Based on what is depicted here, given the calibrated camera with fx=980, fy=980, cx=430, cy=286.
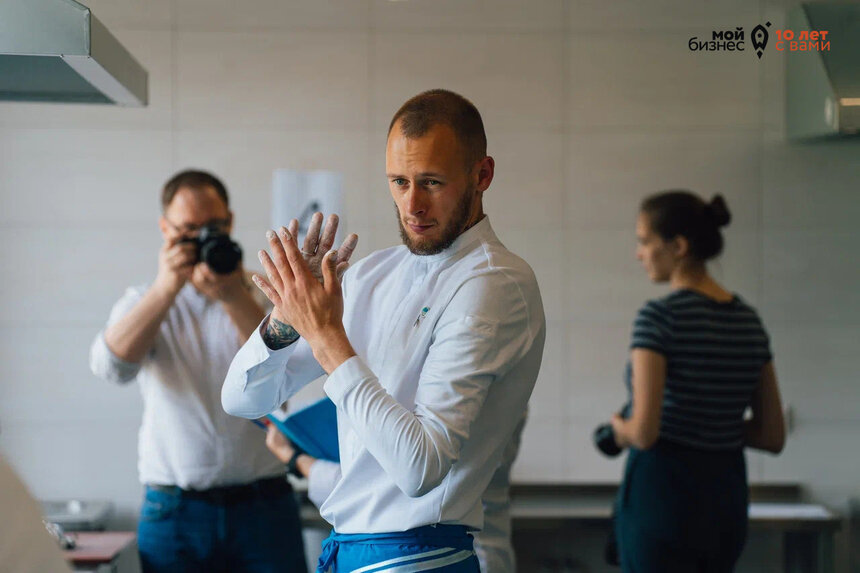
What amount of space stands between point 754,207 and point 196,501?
1.97 m

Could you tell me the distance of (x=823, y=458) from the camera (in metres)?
3.12

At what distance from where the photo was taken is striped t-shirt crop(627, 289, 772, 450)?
2.09 m

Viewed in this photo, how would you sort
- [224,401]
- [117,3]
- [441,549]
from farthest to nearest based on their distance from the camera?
1. [117,3]
2. [224,401]
3. [441,549]

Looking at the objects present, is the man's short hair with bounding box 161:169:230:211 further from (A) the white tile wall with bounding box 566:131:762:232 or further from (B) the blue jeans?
(A) the white tile wall with bounding box 566:131:762:232

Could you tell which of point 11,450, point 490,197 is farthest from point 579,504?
point 11,450

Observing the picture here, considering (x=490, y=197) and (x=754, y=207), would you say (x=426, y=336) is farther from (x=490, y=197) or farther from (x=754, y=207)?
(x=754, y=207)

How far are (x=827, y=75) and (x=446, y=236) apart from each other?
1860 mm

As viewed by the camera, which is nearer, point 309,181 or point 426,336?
point 426,336

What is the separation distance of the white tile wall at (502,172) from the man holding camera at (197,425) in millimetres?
956

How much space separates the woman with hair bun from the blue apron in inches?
34.0

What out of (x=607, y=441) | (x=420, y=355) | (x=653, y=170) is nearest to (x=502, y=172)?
(x=653, y=170)

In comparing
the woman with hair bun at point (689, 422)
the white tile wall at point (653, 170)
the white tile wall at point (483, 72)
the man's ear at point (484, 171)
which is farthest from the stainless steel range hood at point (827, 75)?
the man's ear at point (484, 171)

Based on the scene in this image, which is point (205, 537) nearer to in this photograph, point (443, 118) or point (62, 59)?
point (62, 59)

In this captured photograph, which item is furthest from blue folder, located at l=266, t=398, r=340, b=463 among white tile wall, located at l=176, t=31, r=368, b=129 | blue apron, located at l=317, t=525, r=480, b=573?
white tile wall, located at l=176, t=31, r=368, b=129
